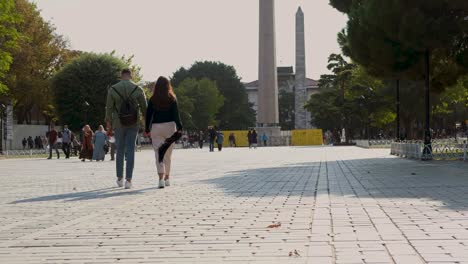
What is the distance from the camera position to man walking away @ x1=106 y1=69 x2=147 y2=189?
37.8 feet

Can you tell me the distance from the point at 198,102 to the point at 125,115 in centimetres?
8284

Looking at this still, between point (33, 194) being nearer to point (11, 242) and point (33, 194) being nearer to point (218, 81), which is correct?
point (11, 242)

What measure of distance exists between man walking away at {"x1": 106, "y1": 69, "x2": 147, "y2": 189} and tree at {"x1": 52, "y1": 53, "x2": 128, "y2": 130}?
46.6 metres

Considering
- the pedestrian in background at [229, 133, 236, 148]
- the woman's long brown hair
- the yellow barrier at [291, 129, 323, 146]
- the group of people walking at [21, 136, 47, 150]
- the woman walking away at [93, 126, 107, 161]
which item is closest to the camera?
the woman's long brown hair

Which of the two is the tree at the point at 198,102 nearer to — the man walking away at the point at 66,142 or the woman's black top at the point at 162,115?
the man walking away at the point at 66,142

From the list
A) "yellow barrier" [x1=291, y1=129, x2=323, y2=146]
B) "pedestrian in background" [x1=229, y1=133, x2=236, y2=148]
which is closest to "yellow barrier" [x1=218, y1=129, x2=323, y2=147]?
"yellow barrier" [x1=291, y1=129, x2=323, y2=146]

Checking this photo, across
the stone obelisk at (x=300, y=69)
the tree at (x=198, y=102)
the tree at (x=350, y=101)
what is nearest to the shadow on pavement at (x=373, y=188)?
the tree at (x=350, y=101)

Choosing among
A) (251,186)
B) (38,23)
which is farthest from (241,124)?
(251,186)

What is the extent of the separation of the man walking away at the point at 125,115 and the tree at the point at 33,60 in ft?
137

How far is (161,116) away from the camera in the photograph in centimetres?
1155

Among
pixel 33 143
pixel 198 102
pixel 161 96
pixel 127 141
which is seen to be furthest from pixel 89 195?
pixel 198 102

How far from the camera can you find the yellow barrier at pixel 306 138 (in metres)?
79.2

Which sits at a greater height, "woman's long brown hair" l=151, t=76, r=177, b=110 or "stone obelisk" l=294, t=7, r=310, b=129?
"stone obelisk" l=294, t=7, r=310, b=129

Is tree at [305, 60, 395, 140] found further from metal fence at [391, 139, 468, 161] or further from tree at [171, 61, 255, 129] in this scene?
metal fence at [391, 139, 468, 161]
